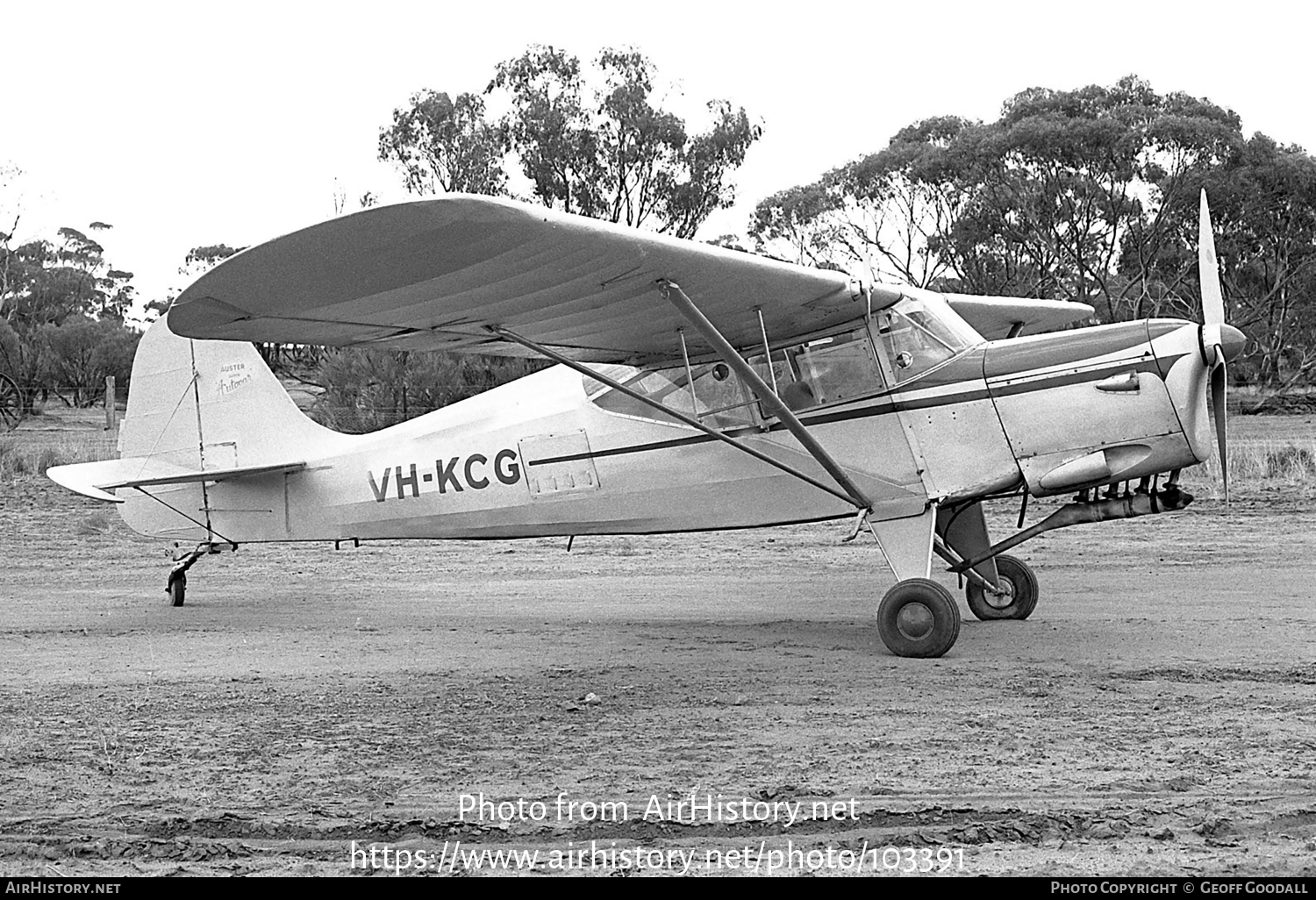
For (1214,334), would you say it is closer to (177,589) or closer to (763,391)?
(763,391)

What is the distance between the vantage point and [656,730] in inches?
253

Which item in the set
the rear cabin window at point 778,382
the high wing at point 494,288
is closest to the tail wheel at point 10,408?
the rear cabin window at point 778,382

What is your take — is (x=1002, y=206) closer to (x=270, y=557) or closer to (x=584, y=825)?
(x=270, y=557)

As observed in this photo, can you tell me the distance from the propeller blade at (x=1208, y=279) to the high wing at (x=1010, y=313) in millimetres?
2279

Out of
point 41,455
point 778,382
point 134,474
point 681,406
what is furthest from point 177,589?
point 41,455

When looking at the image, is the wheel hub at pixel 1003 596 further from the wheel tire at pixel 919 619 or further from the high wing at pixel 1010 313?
the high wing at pixel 1010 313

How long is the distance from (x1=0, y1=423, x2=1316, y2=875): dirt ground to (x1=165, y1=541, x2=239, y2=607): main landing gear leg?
19cm

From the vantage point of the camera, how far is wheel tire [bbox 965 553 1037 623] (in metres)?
10.0

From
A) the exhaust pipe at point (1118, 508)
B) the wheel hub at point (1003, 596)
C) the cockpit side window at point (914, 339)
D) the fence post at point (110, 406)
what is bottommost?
the wheel hub at point (1003, 596)

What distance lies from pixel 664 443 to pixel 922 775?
14.6 ft

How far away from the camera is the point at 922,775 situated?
543 centimetres

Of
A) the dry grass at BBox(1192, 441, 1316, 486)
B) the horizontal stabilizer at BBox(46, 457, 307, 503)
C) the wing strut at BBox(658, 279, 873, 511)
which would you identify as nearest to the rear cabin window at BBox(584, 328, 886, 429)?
the wing strut at BBox(658, 279, 873, 511)

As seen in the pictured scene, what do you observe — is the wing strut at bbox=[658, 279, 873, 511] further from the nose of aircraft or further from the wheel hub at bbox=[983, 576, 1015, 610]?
the nose of aircraft

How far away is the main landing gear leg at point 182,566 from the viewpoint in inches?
448
